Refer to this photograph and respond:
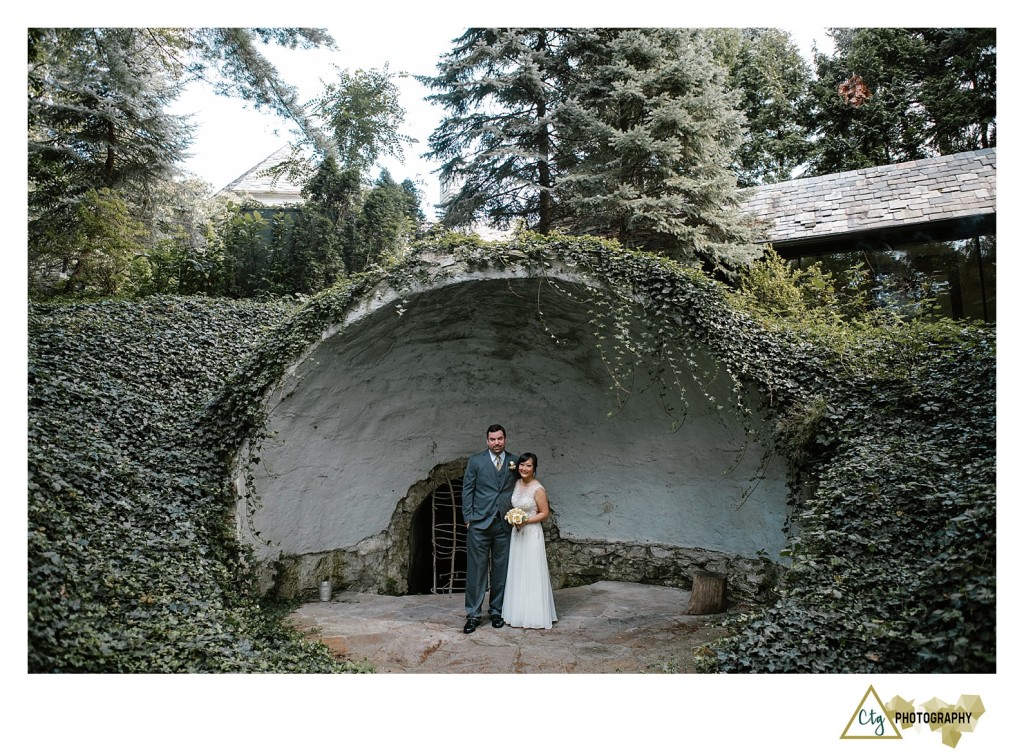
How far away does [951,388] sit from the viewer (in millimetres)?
5570

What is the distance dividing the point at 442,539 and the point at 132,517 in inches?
161

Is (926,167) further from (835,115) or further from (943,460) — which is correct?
(943,460)

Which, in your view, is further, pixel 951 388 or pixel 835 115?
pixel 835 115

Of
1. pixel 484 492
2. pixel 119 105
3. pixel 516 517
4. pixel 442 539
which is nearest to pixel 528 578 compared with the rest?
pixel 516 517

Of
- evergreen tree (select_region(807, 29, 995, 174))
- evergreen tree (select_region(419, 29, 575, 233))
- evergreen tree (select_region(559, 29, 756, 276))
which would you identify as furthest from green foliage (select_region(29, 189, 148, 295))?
evergreen tree (select_region(807, 29, 995, 174))

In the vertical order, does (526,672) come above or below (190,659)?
below

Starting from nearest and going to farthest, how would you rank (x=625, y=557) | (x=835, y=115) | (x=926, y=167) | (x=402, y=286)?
(x=402, y=286) < (x=625, y=557) < (x=926, y=167) < (x=835, y=115)

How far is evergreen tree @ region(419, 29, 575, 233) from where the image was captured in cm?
1161

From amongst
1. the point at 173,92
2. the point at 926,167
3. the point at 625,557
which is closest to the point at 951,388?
the point at 625,557

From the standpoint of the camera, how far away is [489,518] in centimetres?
632

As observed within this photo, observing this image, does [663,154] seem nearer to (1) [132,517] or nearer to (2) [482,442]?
(2) [482,442]

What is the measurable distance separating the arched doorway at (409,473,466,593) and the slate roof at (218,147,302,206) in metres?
9.74

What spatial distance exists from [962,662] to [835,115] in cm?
1553

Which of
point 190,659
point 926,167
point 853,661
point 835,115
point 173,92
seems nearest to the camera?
point 853,661
